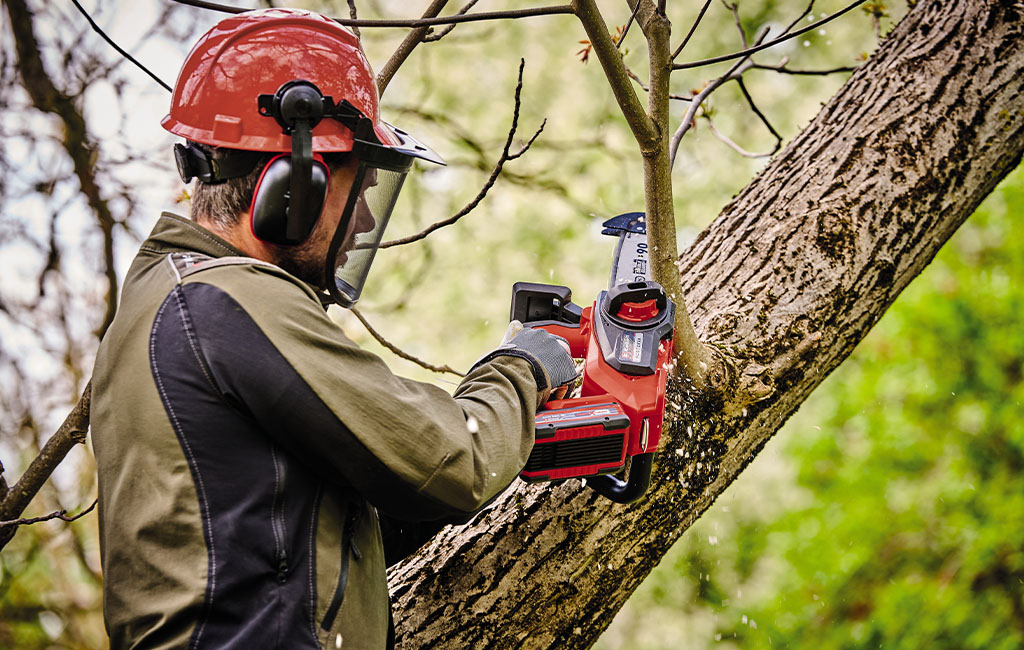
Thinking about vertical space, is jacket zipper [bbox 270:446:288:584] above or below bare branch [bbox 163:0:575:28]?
below

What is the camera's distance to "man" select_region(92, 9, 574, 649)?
1.26 meters

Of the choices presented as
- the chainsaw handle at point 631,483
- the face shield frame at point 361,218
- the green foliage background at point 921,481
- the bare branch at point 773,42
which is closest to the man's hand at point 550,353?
the chainsaw handle at point 631,483

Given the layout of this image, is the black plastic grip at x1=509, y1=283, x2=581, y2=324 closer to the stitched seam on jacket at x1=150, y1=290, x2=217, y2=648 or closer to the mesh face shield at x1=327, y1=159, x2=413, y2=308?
the mesh face shield at x1=327, y1=159, x2=413, y2=308

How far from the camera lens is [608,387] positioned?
71.1 inches

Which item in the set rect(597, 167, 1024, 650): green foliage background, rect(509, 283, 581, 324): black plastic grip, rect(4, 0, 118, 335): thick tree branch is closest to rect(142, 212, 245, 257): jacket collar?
rect(509, 283, 581, 324): black plastic grip

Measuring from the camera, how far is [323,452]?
1.30 meters

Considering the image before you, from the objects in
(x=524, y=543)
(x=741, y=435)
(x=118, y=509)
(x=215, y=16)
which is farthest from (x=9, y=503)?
(x=215, y=16)

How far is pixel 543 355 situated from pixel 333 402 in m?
0.59

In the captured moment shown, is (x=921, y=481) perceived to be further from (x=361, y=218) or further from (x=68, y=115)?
(x=68, y=115)

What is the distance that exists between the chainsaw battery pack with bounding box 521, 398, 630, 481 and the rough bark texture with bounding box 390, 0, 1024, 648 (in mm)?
380

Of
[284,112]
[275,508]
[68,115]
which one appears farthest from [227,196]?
[68,115]

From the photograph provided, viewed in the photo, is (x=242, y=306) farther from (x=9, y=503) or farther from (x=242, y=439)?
(x=9, y=503)

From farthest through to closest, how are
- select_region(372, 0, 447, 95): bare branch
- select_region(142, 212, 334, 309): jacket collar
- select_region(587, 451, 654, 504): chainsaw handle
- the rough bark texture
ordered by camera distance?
select_region(372, 0, 447, 95): bare branch
the rough bark texture
select_region(587, 451, 654, 504): chainsaw handle
select_region(142, 212, 334, 309): jacket collar

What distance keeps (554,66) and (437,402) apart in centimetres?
734
